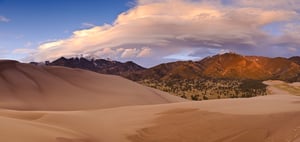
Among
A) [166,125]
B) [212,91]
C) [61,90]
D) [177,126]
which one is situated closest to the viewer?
[177,126]

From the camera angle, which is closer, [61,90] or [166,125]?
[166,125]

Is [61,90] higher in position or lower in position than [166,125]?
higher

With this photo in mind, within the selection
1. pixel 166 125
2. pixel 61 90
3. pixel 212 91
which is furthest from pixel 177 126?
pixel 212 91

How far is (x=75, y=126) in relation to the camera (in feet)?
44.3

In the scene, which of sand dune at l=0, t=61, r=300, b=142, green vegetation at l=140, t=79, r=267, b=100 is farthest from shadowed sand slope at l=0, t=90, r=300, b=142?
green vegetation at l=140, t=79, r=267, b=100

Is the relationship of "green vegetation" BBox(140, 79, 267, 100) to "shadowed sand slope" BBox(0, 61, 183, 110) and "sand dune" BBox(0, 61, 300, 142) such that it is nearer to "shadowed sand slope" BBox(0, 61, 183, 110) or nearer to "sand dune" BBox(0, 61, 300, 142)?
"shadowed sand slope" BBox(0, 61, 183, 110)

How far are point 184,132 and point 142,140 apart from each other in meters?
1.49

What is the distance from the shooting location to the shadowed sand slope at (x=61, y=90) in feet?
110

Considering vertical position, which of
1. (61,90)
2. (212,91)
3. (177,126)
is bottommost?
(212,91)

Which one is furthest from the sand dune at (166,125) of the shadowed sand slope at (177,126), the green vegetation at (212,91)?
the green vegetation at (212,91)

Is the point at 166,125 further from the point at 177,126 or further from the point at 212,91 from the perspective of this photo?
the point at 212,91

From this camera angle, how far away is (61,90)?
38500 millimetres

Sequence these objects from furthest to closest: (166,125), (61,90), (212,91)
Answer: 1. (212,91)
2. (61,90)
3. (166,125)

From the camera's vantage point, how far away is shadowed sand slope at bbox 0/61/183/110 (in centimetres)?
3353
